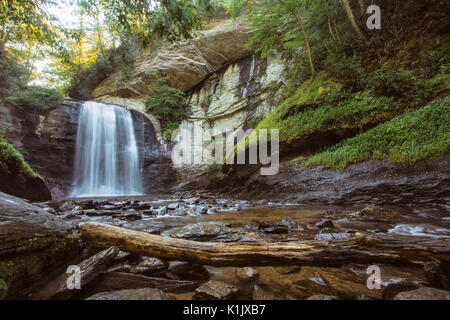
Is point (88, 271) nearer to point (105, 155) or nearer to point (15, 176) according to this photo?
point (15, 176)

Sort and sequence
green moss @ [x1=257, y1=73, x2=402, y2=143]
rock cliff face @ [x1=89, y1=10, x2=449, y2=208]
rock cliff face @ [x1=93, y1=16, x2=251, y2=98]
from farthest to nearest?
rock cliff face @ [x1=93, y1=16, x2=251, y2=98] < green moss @ [x1=257, y1=73, x2=402, y2=143] < rock cliff face @ [x1=89, y1=10, x2=449, y2=208]

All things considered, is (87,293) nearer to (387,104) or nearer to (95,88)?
(387,104)

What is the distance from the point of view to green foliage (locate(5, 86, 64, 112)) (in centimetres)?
1046

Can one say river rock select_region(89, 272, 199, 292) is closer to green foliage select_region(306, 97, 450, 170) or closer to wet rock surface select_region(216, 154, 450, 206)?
wet rock surface select_region(216, 154, 450, 206)

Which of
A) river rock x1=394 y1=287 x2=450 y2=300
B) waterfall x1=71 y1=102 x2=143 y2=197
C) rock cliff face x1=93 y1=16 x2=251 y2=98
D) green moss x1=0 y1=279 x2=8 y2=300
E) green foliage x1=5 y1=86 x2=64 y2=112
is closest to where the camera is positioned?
river rock x1=394 y1=287 x2=450 y2=300

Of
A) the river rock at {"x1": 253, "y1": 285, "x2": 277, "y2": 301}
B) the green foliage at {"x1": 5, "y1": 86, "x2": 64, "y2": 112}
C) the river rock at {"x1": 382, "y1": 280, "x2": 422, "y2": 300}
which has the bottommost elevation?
the river rock at {"x1": 253, "y1": 285, "x2": 277, "y2": 301}

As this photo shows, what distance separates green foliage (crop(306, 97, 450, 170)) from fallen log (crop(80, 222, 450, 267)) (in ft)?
11.9

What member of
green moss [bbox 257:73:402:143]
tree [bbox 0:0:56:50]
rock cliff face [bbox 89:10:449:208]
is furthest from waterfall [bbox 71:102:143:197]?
green moss [bbox 257:73:402:143]

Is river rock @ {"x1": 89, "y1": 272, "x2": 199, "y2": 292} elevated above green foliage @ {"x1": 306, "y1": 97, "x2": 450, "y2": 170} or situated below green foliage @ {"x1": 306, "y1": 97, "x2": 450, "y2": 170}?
below

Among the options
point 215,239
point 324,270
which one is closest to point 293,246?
point 324,270

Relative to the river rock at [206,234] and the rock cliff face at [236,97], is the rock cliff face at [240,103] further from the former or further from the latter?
the river rock at [206,234]

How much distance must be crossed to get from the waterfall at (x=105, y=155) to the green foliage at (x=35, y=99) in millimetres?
1620
